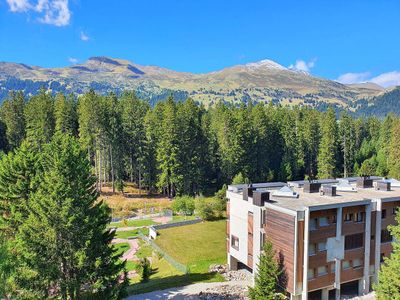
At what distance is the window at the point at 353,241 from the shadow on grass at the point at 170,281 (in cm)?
1131

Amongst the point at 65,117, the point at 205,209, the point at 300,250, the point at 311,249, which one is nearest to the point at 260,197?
the point at 300,250

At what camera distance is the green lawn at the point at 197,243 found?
122 ft

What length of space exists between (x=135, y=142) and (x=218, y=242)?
109ft

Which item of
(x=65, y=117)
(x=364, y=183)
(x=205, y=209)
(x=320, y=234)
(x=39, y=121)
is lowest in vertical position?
(x=205, y=209)

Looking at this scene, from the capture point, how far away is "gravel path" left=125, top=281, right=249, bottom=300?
29.0 meters

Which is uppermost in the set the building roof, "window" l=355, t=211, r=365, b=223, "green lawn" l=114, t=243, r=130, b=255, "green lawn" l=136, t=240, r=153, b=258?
the building roof

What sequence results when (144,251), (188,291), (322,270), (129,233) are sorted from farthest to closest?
(129,233) → (144,251) → (188,291) → (322,270)

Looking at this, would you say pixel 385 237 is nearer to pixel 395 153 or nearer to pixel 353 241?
pixel 353 241

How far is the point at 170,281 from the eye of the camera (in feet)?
106

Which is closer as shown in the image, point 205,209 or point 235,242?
point 235,242

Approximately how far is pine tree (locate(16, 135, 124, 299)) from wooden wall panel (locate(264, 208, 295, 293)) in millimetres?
12063

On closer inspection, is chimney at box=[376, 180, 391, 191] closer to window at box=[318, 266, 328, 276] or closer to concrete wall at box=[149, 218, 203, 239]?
window at box=[318, 266, 328, 276]

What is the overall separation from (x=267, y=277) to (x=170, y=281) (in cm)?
1004

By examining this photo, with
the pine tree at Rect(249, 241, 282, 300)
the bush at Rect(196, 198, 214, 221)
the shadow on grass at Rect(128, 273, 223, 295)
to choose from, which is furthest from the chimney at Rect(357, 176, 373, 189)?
the bush at Rect(196, 198, 214, 221)
